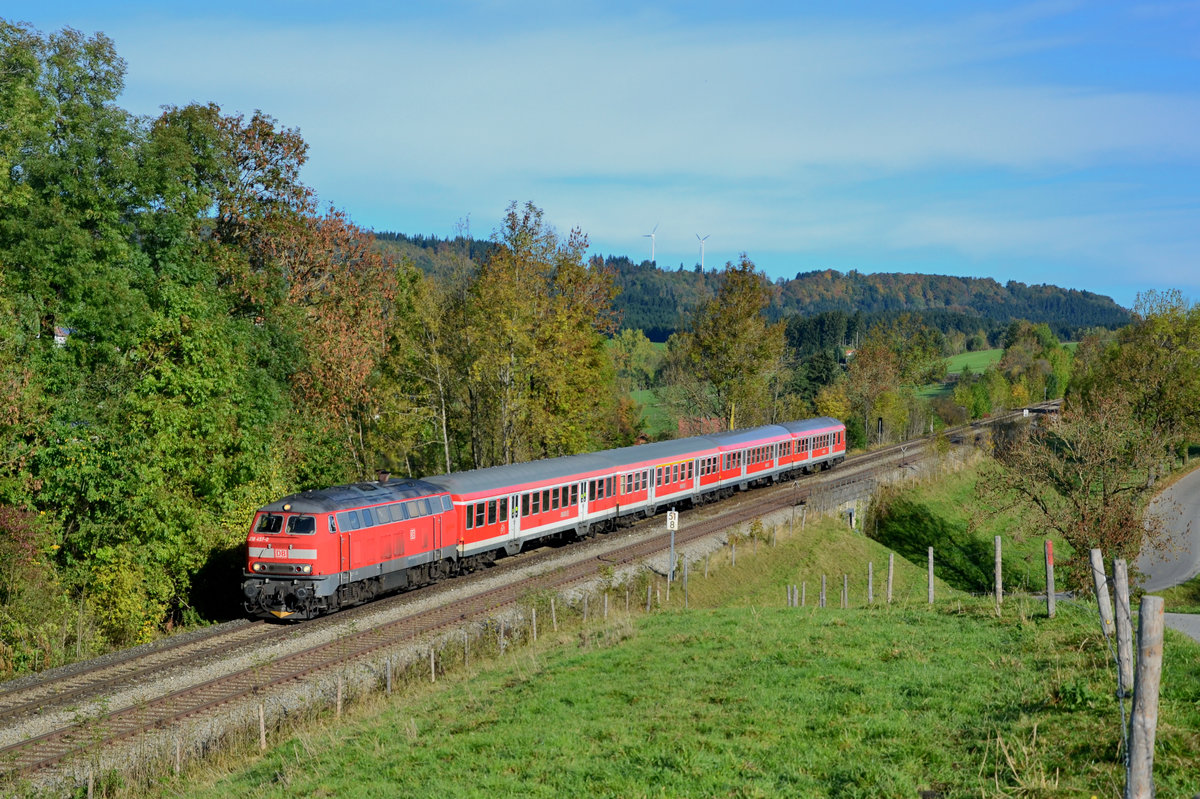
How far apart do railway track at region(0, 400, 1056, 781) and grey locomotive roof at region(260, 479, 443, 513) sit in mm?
3251

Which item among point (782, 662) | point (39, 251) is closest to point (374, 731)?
point (782, 662)

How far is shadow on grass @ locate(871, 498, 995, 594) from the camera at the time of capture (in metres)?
48.7

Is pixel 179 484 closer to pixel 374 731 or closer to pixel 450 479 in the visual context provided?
pixel 450 479

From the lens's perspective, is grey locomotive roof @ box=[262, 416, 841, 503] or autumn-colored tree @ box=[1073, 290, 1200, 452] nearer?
grey locomotive roof @ box=[262, 416, 841, 503]

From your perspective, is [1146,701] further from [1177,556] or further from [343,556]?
[1177,556]

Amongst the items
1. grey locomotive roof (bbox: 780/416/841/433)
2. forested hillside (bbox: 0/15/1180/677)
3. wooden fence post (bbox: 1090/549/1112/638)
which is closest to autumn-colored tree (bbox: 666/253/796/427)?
grey locomotive roof (bbox: 780/416/841/433)

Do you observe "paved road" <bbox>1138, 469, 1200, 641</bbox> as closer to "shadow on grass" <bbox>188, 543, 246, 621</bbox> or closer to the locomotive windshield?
the locomotive windshield

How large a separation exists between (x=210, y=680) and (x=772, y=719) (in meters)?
13.6

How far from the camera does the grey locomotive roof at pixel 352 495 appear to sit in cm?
2506

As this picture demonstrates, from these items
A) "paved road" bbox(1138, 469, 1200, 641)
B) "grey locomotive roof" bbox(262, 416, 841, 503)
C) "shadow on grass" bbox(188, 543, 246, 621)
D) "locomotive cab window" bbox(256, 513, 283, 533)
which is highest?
"grey locomotive roof" bbox(262, 416, 841, 503)

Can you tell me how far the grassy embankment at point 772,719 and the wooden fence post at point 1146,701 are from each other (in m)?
2.00

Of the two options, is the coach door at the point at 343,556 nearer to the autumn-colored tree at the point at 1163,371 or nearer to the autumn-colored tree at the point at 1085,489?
the autumn-colored tree at the point at 1085,489

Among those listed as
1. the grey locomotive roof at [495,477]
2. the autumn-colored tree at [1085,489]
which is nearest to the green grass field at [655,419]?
the grey locomotive roof at [495,477]

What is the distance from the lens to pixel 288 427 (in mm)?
37625
